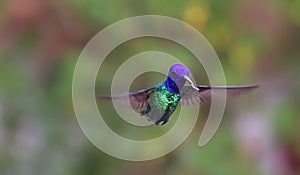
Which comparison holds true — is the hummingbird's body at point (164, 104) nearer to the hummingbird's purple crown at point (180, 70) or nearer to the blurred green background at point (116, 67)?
the hummingbird's purple crown at point (180, 70)

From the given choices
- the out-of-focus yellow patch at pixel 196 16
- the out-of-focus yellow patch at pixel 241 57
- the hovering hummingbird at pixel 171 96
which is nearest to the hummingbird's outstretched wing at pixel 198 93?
the hovering hummingbird at pixel 171 96

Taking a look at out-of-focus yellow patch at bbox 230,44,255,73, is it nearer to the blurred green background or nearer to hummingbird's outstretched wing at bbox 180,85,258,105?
the blurred green background

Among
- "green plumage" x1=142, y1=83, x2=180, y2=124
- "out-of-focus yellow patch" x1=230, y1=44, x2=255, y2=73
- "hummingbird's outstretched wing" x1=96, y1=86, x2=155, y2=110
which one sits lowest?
"green plumage" x1=142, y1=83, x2=180, y2=124

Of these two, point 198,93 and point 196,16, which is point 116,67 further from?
point 198,93

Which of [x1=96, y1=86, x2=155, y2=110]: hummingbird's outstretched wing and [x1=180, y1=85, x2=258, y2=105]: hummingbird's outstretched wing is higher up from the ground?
[x1=96, y1=86, x2=155, y2=110]: hummingbird's outstretched wing

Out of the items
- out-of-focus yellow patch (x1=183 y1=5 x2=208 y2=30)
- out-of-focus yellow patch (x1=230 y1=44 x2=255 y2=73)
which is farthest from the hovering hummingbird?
out-of-focus yellow patch (x1=230 y1=44 x2=255 y2=73)

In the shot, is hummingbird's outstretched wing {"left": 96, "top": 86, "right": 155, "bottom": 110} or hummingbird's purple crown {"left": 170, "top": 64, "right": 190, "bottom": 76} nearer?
hummingbird's purple crown {"left": 170, "top": 64, "right": 190, "bottom": 76}

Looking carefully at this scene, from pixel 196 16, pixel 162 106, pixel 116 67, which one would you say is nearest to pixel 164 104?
pixel 162 106
